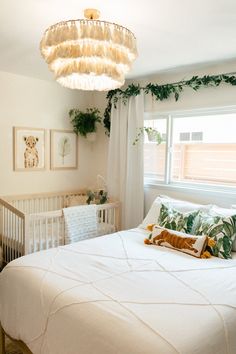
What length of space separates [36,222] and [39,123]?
1.43 metres

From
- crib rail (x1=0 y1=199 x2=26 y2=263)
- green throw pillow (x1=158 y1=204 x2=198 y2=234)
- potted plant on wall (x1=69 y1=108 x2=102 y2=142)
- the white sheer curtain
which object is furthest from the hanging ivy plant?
green throw pillow (x1=158 y1=204 x2=198 y2=234)

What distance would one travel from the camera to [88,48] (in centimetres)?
159

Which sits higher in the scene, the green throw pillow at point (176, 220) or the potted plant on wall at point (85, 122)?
the potted plant on wall at point (85, 122)

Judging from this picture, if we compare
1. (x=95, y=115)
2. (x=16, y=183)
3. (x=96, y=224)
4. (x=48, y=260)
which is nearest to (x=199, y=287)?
(x=48, y=260)

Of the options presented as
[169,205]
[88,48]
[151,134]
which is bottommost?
[169,205]

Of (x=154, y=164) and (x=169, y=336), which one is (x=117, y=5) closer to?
(x=169, y=336)

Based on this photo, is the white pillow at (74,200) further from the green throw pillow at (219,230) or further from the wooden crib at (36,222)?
the green throw pillow at (219,230)

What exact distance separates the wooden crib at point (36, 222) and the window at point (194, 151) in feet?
2.45

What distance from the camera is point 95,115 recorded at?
3990 millimetres

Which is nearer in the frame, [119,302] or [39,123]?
[119,302]

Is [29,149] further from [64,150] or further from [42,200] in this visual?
[42,200]

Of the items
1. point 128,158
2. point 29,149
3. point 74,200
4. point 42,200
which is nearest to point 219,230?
point 128,158

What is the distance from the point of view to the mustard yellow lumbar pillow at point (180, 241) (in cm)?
227

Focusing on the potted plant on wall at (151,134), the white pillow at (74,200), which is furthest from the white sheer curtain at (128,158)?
the white pillow at (74,200)
